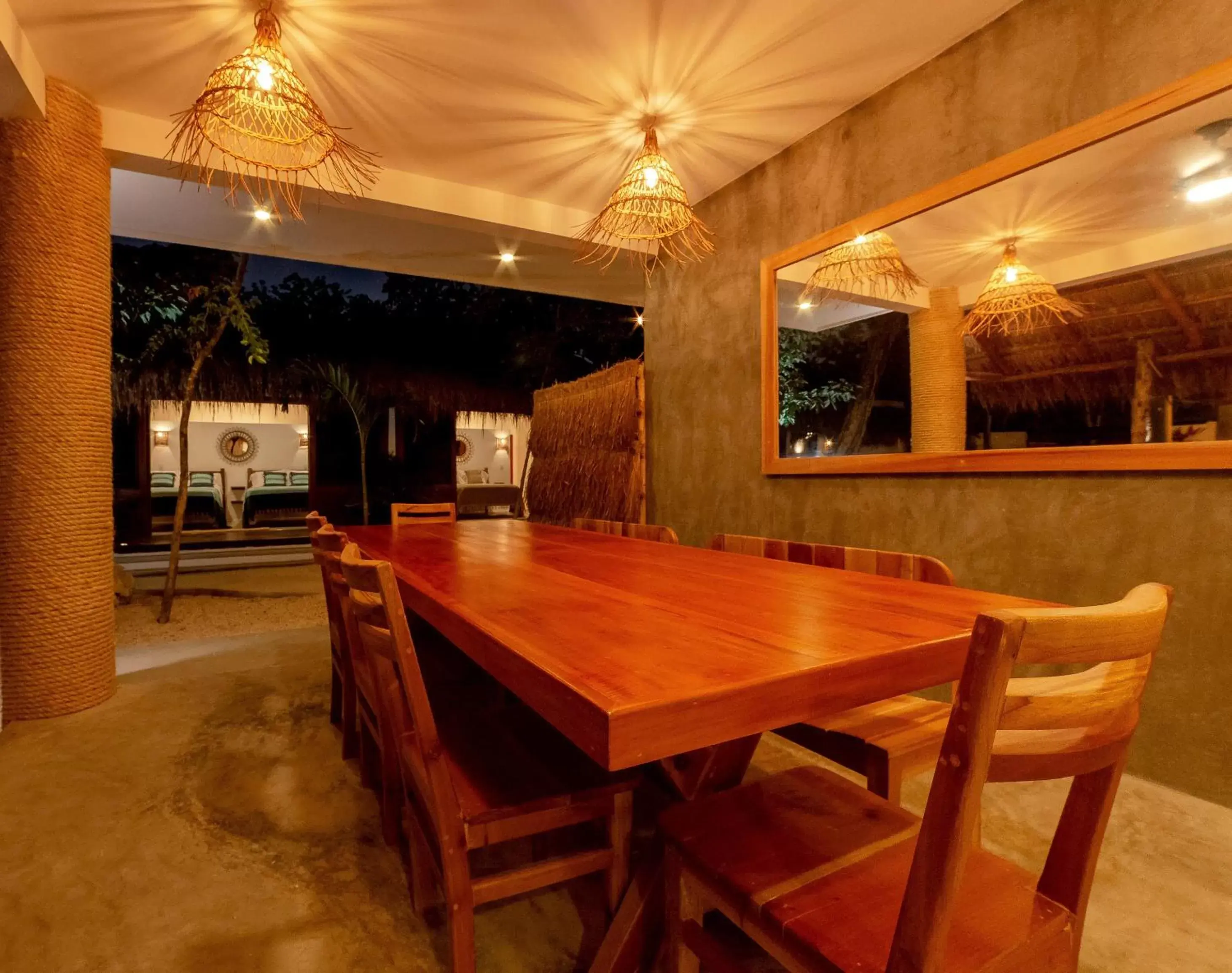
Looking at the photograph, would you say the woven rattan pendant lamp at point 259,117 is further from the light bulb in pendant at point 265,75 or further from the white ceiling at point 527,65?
the white ceiling at point 527,65

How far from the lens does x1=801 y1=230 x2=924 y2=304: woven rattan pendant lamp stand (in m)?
2.49

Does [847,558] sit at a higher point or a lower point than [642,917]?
higher

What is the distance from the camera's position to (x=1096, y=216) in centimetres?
191

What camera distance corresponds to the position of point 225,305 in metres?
4.34

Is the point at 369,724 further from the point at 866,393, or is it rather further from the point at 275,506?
the point at 275,506

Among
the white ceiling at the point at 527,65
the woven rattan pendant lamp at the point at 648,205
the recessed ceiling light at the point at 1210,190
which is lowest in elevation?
the recessed ceiling light at the point at 1210,190

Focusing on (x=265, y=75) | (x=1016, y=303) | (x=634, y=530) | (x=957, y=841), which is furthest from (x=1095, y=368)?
(x=265, y=75)

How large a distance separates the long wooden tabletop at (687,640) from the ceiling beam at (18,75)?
91.3 inches

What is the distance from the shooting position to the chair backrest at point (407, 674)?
3.22 feet

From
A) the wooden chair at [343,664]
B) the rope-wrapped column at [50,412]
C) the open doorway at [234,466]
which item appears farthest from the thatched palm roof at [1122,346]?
the open doorway at [234,466]

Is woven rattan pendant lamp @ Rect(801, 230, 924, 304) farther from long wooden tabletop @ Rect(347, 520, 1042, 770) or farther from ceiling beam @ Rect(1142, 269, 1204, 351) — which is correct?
long wooden tabletop @ Rect(347, 520, 1042, 770)

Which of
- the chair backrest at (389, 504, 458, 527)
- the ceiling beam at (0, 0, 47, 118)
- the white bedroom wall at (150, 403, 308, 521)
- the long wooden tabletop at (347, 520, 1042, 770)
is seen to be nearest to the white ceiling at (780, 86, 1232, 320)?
the long wooden tabletop at (347, 520, 1042, 770)

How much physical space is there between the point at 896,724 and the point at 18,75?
3.46 m

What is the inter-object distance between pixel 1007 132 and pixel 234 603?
5220 mm
